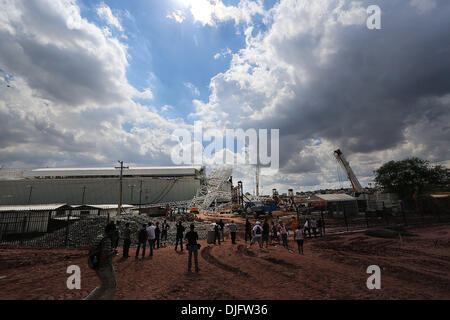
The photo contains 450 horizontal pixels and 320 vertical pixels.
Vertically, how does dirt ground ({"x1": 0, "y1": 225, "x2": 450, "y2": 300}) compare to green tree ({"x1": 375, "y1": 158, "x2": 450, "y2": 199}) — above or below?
below

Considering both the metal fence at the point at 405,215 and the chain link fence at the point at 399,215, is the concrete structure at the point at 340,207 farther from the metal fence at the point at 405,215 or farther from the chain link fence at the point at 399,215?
the metal fence at the point at 405,215

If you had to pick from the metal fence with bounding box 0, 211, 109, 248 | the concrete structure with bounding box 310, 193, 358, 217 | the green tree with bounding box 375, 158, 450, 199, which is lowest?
the metal fence with bounding box 0, 211, 109, 248

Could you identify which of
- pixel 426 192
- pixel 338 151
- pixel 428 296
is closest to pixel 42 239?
pixel 428 296

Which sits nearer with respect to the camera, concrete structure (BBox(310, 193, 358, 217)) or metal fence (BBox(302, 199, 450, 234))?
metal fence (BBox(302, 199, 450, 234))

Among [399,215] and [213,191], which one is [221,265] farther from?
[213,191]

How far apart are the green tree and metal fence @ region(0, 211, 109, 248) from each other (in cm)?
5405

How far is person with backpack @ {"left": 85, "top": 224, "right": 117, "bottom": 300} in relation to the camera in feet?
14.9

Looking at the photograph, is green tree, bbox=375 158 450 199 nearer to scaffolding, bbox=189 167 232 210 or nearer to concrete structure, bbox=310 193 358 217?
concrete structure, bbox=310 193 358 217

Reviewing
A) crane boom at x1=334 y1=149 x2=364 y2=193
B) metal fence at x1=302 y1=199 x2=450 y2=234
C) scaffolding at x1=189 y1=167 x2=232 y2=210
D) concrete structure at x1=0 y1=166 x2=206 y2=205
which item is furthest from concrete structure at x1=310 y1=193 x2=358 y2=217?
concrete structure at x1=0 y1=166 x2=206 y2=205

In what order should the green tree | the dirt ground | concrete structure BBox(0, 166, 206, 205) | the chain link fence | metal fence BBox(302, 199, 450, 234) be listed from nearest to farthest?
the dirt ground → the chain link fence → metal fence BBox(302, 199, 450, 234) → the green tree → concrete structure BBox(0, 166, 206, 205)

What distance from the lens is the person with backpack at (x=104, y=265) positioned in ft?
14.9

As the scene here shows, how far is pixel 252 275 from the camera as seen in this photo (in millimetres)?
7973
